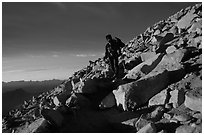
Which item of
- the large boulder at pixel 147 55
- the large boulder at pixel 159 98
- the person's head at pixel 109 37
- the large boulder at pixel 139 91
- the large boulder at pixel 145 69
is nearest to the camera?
the large boulder at pixel 159 98

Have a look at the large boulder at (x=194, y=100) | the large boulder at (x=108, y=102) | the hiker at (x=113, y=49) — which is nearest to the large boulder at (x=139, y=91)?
the large boulder at (x=108, y=102)

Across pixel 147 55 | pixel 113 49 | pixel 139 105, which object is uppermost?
pixel 113 49

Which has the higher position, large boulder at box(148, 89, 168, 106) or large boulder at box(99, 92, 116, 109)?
large boulder at box(148, 89, 168, 106)

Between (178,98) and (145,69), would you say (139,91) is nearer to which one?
(178,98)

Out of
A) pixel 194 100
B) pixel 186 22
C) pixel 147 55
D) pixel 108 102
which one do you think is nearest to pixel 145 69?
pixel 147 55

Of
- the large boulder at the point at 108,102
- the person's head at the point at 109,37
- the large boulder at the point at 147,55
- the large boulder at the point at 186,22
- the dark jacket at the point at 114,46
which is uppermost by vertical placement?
the large boulder at the point at 186,22

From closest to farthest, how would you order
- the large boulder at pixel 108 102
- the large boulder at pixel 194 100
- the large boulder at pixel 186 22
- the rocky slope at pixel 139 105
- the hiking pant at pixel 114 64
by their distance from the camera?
1. the large boulder at pixel 194 100
2. the rocky slope at pixel 139 105
3. the large boulder at pixel 108 102
4. the hiking pant at pixel 114 64
5. the large boulder at pixel 186 22

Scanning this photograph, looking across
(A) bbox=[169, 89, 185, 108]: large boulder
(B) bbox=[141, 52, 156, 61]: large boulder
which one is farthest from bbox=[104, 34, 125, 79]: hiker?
(A) bbox=[169, 89, 185, 108]: large boulder

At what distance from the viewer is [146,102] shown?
1012cm

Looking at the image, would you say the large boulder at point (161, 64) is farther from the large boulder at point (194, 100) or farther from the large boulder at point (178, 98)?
the large boulder at point (194, 100)

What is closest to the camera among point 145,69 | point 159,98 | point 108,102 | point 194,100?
point 194,100

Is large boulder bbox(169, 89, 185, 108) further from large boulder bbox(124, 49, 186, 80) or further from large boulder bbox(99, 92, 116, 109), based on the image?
large boulder bbox(99, 92, 116, 109)

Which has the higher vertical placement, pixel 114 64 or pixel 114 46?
pixel 114 46

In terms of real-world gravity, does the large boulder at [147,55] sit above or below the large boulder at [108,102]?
above
